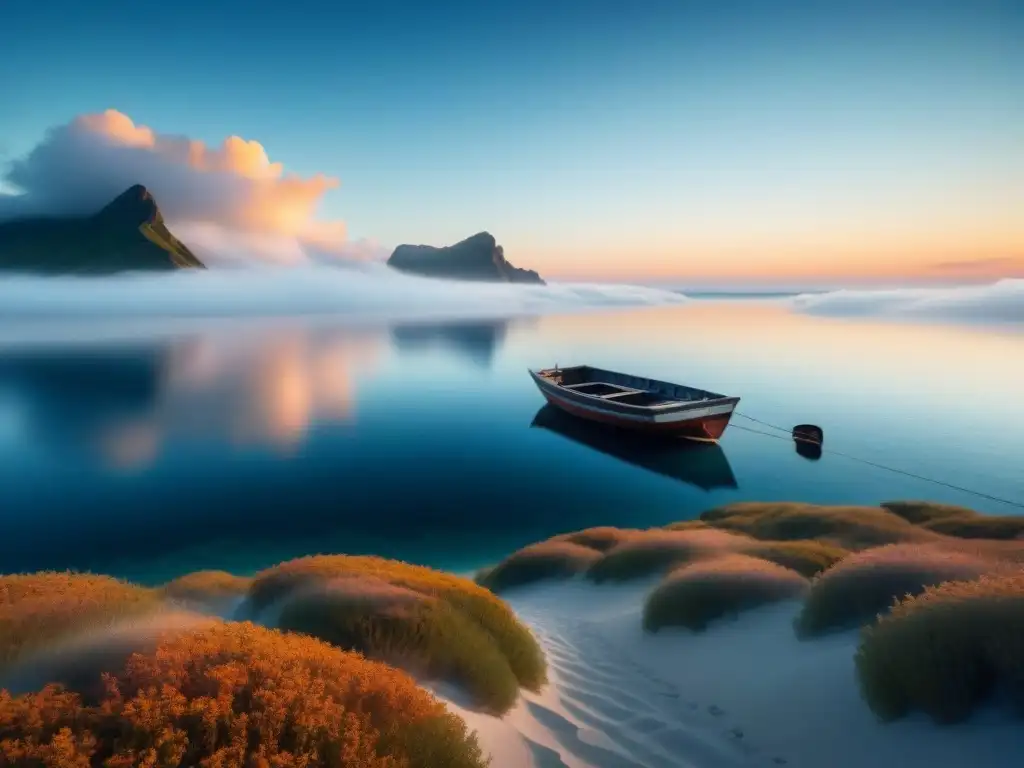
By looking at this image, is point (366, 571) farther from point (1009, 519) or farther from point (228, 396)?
point (228, 396)

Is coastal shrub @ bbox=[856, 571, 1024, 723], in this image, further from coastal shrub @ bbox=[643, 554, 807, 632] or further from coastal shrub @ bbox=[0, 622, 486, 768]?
coastal shrub @ bbox=[0, 622, 486, 768]

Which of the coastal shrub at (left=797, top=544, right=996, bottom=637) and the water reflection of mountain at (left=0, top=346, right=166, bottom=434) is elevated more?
the coastal shrub at (left=797, top=544, right=996, bottom=637)

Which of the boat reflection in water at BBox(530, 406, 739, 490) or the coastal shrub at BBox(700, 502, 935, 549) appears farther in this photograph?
the boat reflection in water at BBox(530, 406, 739, 490)

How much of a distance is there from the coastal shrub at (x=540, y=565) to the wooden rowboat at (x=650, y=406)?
20643mm

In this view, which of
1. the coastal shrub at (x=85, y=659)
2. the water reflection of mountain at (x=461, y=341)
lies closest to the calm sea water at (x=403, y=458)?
the coastal shrub at (x=85, y=659)

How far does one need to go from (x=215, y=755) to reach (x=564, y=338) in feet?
431

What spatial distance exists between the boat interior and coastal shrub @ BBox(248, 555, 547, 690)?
3057 cm

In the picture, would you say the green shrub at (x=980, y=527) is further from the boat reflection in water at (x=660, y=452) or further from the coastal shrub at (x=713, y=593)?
the coastal shrub at (x=713, y=593)

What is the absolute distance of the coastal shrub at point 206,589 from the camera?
10.9 m

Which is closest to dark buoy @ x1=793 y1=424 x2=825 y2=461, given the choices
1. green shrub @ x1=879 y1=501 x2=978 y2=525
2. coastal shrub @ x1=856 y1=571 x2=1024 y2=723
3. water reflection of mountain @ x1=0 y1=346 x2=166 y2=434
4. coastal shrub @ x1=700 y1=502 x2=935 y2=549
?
green shrub @ x1=879 y1=501 x2=978 y2=525

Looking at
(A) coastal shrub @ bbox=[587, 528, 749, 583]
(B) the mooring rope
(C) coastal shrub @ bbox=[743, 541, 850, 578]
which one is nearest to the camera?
(C) coastal shrub @ bbox=[743, 541, 850, 578]

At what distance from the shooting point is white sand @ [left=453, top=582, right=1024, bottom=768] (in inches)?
236

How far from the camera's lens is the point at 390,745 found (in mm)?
5086

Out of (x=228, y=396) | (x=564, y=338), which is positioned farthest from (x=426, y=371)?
(x=564, y=338)
